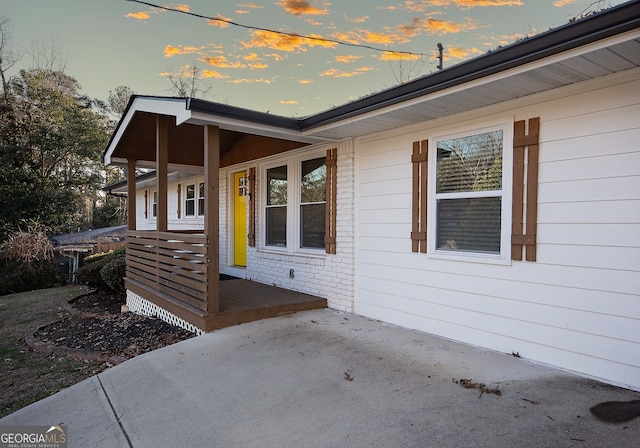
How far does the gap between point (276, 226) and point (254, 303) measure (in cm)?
212

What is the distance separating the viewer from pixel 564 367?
3314 mm

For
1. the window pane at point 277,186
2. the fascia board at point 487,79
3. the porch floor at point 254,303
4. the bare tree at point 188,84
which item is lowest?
the porch floor at point 254,303

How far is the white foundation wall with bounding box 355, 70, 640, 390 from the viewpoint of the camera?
2.97 meters

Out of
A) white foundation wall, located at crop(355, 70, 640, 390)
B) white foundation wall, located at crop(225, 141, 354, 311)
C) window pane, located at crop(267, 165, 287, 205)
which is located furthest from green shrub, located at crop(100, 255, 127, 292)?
white foundation wall, located at crop(355, 70, 640, 390)

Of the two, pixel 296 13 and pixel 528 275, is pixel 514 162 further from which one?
pixel 296 13

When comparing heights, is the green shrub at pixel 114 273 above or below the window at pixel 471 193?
below

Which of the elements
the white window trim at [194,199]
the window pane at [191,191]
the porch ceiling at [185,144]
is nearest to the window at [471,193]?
the porch ceiling at [185,144]

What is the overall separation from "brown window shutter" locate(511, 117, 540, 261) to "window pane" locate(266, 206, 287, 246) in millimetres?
4096

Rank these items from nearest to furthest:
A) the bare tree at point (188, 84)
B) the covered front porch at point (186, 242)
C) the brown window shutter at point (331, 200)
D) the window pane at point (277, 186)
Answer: the covered front porch at point (186, 242), the brown window shutter at point (331, 200), the window pane at point (277, 186), the bare tree at point (188, 84)

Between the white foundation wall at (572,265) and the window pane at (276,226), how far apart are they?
3108mm

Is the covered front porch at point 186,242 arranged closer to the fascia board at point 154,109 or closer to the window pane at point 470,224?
the fascia board at point 154,109

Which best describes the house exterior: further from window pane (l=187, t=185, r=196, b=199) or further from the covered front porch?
window pane (l=187, t=185, r=196, b=199)

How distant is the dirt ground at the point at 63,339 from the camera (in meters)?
3.99

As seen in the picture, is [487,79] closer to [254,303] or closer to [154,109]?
[254,303]
